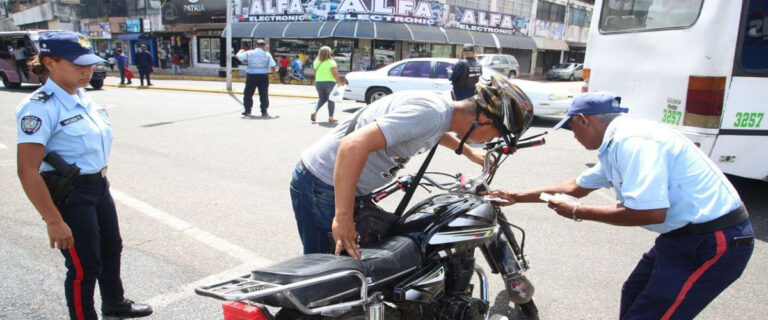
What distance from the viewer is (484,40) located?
28672mm

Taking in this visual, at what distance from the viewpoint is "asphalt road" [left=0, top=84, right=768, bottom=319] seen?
3.08 m

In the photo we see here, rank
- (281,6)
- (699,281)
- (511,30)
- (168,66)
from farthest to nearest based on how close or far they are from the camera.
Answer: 1. (168,66)
2. (511,30)
3. (281,6)
4. (699,281)

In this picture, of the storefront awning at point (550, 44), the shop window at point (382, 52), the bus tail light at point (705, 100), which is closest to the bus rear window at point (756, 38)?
the bus tail light at point (705, 100)

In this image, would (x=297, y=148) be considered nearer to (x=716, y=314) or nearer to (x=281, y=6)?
(x=716, y=314)

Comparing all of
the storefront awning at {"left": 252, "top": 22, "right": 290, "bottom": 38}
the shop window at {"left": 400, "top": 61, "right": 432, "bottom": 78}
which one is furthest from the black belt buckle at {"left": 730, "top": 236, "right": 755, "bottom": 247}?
the storefront awning at {"left": 252, "top": 22, "right": 290, "bottom": 38}

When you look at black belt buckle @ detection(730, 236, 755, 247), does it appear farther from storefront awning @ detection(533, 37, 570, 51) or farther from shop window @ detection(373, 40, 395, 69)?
storefront awning @ detection(533, 37, 570, 51)

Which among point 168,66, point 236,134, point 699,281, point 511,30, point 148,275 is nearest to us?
point 699,281

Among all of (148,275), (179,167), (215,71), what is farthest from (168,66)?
(148,275)

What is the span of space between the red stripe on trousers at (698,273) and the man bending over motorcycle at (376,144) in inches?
35.1

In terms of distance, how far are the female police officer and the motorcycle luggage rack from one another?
3.71ft

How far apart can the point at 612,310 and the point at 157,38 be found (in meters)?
36.8

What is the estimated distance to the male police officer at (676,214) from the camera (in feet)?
6.07

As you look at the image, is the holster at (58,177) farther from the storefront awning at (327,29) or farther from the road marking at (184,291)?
the storefront awning at (327,29)

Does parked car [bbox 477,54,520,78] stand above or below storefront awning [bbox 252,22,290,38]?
below
